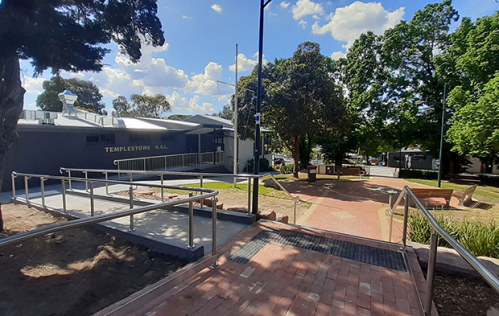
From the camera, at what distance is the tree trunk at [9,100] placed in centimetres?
566

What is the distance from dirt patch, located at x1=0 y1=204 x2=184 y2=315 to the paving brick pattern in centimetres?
73

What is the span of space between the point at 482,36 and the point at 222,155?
19642 millimetres

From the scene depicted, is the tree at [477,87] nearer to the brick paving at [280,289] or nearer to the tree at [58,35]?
the brick paving at [280,289]

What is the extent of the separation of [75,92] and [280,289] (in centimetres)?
5365

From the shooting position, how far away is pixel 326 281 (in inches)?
121

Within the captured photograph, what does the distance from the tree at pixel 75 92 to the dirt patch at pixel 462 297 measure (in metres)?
44.0

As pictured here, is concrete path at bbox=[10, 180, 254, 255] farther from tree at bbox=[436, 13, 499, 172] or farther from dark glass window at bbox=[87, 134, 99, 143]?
tree at bbox=[436, 13, 499, 172]

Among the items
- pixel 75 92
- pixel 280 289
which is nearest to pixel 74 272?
pixel 280 289

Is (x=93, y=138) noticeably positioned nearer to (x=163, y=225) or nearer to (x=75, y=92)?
(x=163, y=225)

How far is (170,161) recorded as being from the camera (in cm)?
1681

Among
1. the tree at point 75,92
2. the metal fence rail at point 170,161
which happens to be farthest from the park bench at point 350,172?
the tree at point 75,92

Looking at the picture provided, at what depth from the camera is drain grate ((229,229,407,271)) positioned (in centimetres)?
367

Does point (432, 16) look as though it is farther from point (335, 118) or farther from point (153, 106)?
point (153, 106)

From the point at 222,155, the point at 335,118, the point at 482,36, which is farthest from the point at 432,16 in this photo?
the point at 222,155
